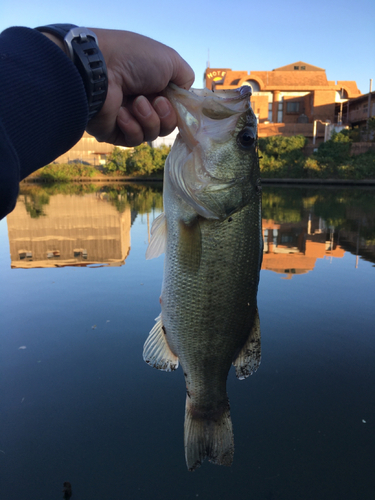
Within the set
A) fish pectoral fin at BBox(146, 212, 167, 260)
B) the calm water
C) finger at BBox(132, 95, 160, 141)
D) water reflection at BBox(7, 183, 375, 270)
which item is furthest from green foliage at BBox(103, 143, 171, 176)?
fish pectoral fin at BBox(146, 212, 167, 260)

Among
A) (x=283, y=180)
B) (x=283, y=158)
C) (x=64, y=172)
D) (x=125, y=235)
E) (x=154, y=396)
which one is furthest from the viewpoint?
(x=64, y=172)

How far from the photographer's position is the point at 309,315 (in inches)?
229

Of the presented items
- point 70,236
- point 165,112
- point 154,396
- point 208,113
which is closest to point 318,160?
point 70,236

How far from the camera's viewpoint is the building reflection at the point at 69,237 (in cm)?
909

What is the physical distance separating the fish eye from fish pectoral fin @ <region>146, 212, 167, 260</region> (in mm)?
579

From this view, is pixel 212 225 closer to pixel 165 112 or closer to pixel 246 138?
pixel 246 138

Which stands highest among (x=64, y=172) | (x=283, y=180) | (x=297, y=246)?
(x=64, y=172)

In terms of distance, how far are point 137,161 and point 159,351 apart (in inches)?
1907

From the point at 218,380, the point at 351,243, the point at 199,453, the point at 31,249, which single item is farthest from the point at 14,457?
the point at 351,243

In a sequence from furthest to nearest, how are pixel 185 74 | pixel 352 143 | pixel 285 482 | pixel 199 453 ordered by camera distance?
1. pixel 352 143
2. pixel 285 482
3. pixel 185 74
4. pixel 199 453

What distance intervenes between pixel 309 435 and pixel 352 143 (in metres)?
41.0

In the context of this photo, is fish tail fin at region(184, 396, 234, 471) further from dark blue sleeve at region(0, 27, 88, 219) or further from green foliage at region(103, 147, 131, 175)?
green foliage at region(103, 147, 131, 175)

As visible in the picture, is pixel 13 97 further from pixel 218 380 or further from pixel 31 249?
pixel 31 249

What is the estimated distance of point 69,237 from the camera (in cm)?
1158
